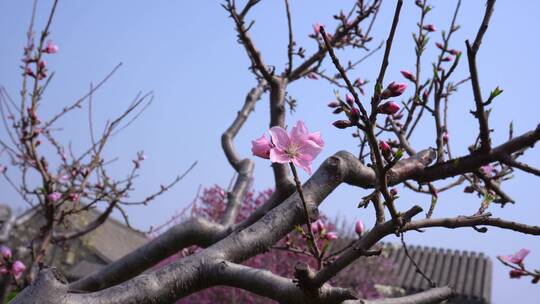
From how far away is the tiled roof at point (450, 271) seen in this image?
17.8 metres

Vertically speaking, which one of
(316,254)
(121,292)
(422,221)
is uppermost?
(422,221)

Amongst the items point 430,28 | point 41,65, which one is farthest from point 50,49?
point 430,28

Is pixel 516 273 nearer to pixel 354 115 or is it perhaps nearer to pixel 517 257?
pixel 517 257

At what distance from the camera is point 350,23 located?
3873 millimetres

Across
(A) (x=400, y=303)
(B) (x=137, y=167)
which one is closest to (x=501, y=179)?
(A) (x=400, y=303)

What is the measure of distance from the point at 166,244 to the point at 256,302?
10428 mm

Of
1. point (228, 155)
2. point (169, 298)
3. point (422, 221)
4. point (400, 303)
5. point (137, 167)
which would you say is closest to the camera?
point (422, 221)

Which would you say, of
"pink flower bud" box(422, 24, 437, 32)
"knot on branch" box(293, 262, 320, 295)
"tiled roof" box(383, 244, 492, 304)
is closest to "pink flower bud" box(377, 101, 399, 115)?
"knot on branch" box(293, 262, 320, 295)

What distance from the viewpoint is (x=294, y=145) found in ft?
4.97

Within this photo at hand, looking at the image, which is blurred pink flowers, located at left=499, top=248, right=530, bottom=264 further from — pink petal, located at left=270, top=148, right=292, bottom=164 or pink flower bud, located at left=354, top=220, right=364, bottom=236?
pink petal, located at left=270, top=148, right=292, bottom=164

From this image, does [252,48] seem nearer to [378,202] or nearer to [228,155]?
[228,155]

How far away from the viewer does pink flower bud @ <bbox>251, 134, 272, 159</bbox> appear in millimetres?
1478

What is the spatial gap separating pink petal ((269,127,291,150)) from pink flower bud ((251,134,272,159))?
3 centimetres

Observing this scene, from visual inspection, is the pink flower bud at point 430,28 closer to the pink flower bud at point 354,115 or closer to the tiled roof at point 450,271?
the pink flower bud at point 354,115
